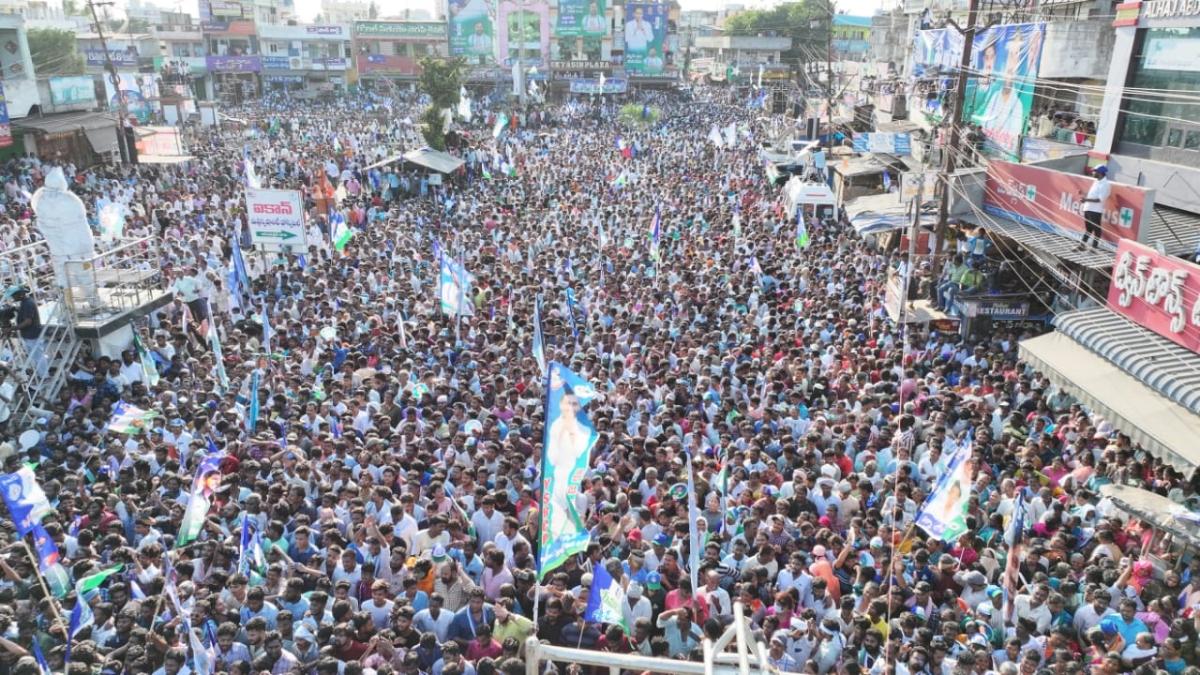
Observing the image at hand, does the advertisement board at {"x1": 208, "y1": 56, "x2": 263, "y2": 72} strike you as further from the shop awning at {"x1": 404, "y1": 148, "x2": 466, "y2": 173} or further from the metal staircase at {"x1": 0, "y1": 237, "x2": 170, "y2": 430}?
the metal staircase at {"x1": 0, "y1": 237, "x2": 170, "y2": 430}

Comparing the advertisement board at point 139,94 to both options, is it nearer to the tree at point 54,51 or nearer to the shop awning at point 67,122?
the shop awning at point 67,122

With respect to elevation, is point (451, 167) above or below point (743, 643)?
below

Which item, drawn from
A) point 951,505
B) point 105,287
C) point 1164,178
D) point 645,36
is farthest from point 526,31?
point 951,505

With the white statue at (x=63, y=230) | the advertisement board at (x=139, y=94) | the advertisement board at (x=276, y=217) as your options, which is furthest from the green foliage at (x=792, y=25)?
the white statue at (x=63, y=230)

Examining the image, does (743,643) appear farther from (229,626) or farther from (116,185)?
(116,185)

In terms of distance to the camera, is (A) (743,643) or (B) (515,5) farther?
(B) (515,5)

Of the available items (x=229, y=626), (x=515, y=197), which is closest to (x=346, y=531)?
(x=229, y=626)

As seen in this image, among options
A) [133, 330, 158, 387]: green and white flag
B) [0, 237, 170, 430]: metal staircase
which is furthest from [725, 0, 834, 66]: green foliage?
[133, 330, 158, 387]: green and white flag
